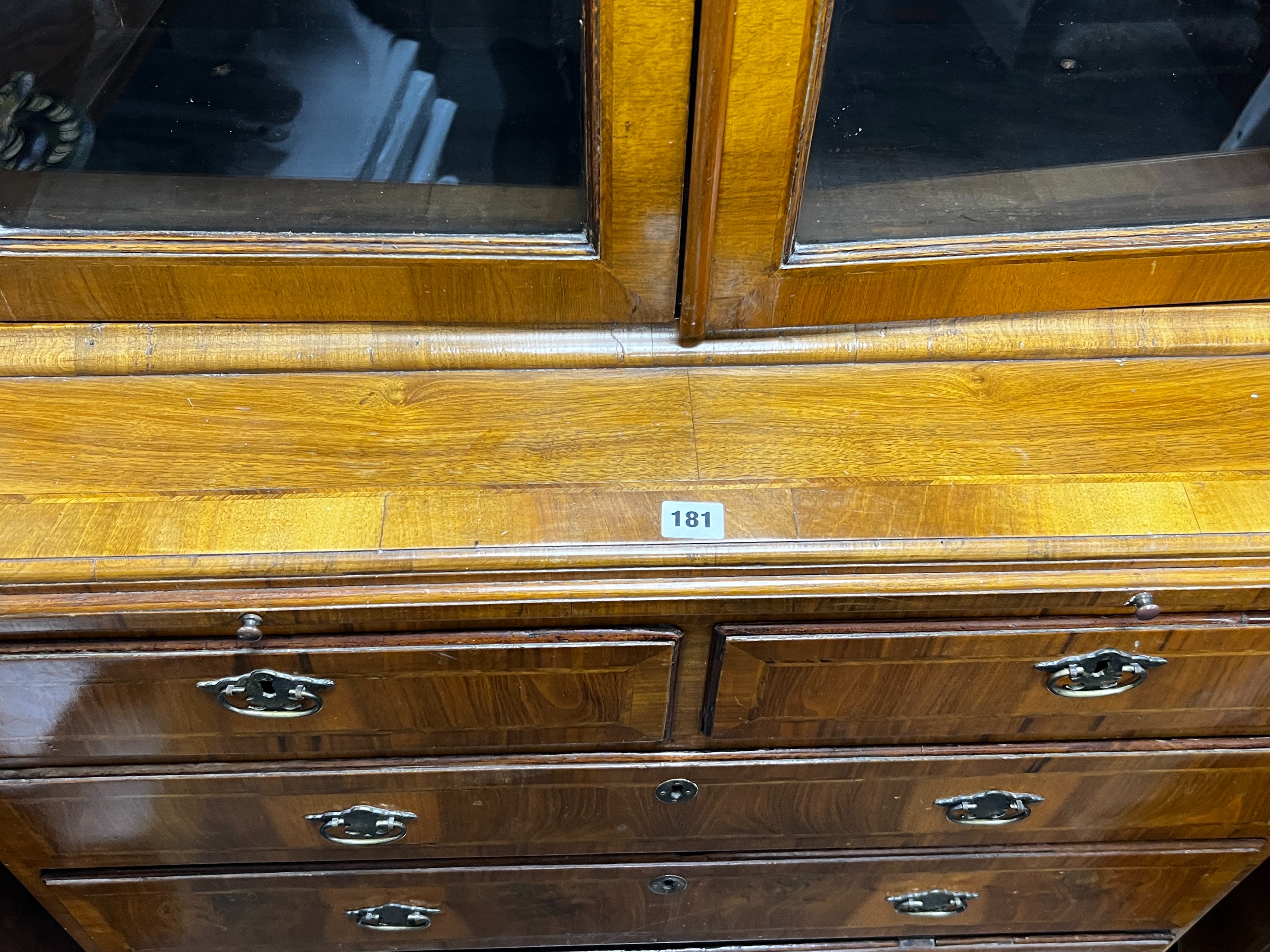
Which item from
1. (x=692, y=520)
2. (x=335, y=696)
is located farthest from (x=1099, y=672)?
(x=335, y=696)

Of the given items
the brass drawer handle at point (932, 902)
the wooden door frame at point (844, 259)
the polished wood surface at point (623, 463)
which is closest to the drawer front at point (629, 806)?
the brass drawer handle at point (932, 902)

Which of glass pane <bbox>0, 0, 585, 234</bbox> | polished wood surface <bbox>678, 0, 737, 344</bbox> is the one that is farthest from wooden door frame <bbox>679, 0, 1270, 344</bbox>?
glass pane <bbox>0, 0, 585, 234</bbox>

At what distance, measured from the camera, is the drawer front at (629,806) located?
0.88 meters

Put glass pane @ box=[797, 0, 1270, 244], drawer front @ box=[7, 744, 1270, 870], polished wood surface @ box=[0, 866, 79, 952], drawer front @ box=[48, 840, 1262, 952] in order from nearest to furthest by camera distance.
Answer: glass pane @ box=[797, 0, 1270, 244] → drawer front @ box=[7, 744, 1270, 870] → drawer front @ box=[48, 840, 1262, 952] → polished wood surface @ box=[0, 866, 79, 952]

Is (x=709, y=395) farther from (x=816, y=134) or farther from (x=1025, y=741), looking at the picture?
(x=1025, y=741)

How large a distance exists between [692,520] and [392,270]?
300mm

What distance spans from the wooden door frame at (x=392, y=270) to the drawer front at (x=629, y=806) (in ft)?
1.22

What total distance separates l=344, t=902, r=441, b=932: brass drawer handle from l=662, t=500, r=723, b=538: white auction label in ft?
1.85

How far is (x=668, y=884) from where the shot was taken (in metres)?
1.03

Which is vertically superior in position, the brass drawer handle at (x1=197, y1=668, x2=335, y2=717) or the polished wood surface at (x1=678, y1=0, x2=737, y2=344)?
the polished wood surface at (x1=678, y1=0, x2=737, y2=344)

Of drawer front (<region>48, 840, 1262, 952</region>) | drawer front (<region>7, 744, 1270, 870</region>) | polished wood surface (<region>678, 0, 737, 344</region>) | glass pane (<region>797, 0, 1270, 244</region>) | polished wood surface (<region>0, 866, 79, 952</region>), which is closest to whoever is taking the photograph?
polished wood surface (<region>678, 0, 737, 344</region>)

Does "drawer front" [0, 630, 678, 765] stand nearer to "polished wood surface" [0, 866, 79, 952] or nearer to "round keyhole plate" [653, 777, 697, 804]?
"round keyhole plate" [653, 777, 697, 804]

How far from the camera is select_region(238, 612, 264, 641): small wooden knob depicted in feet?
2.36

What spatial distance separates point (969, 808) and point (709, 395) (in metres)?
0.45
